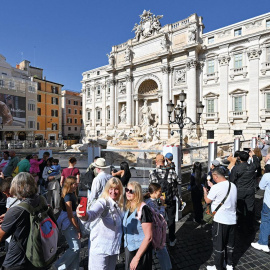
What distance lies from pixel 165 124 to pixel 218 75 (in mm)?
8281

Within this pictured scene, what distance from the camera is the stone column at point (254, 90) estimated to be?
758 inches

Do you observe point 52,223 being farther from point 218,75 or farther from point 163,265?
point 218,75

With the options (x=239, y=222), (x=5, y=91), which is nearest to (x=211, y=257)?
(x=239, y=222)

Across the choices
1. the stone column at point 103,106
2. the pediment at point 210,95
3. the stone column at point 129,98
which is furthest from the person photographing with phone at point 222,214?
the stone column at point 103,106

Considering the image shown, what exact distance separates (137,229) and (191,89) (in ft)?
72.7

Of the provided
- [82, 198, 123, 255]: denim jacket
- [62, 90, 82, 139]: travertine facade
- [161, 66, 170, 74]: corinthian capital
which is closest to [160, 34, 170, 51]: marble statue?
[161, 66, 170, 74]: corinthian capital

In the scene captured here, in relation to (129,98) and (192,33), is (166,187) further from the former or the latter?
(129,98)

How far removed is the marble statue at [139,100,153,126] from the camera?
26114mm

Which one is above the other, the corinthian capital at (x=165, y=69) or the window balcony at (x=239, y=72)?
the corinthian capital at (x=165, y=69)

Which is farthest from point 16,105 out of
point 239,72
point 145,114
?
point 239,72

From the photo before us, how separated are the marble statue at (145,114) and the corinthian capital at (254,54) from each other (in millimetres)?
13051

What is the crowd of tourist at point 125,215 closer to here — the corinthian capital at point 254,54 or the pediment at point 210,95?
the pediment at point 210,95

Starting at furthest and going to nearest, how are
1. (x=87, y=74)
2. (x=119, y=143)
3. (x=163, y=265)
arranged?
(x=87, y=74), (x=119, y=143), (x=163, y=265)

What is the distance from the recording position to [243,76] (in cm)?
2027
